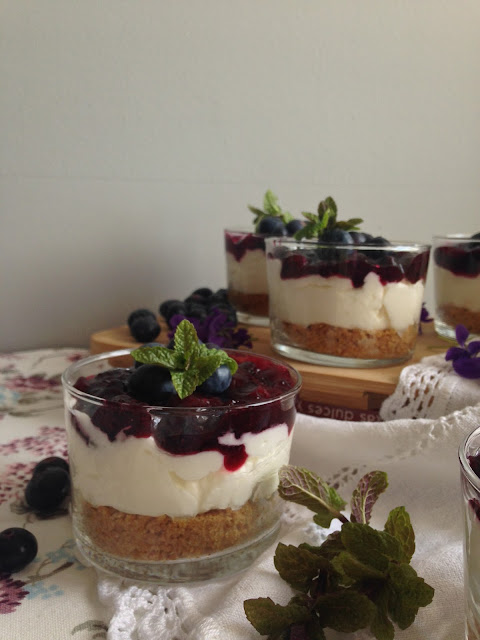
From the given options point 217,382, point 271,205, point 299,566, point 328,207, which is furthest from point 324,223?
point 299,566

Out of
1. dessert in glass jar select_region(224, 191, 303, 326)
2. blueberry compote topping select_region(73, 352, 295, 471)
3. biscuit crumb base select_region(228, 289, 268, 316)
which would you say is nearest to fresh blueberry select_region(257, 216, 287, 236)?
dessert in glass jar select_region(224, 191, 303, 326)

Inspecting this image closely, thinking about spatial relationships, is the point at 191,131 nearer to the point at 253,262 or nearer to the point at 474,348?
the point at 253,262

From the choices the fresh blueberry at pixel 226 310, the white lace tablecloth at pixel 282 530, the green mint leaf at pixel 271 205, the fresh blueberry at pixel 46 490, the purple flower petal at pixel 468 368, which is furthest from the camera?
the green mint leaf at pixel 271 205

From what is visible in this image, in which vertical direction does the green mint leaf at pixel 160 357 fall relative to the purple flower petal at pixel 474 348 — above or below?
above

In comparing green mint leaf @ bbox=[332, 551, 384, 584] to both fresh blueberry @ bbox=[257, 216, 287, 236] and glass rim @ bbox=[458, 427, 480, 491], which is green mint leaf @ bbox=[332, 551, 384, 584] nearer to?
glass rim @ bbox=[458, 427, 480, 491]

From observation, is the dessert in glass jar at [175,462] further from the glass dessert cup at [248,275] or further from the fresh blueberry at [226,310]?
the glass dessert cup at [248,275]

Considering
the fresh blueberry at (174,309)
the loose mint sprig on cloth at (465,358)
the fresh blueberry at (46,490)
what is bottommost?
the fresh blueberry at (46,490)

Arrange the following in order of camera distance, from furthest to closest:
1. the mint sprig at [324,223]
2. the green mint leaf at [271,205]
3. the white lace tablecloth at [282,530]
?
the green mint leaf at [271,205]
the mint sprig at [324,223]
the white lace tablecloth at [282,530]

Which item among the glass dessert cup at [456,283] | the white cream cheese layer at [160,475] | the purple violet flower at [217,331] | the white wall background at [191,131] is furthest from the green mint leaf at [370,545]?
the white wall background at [191,131]
